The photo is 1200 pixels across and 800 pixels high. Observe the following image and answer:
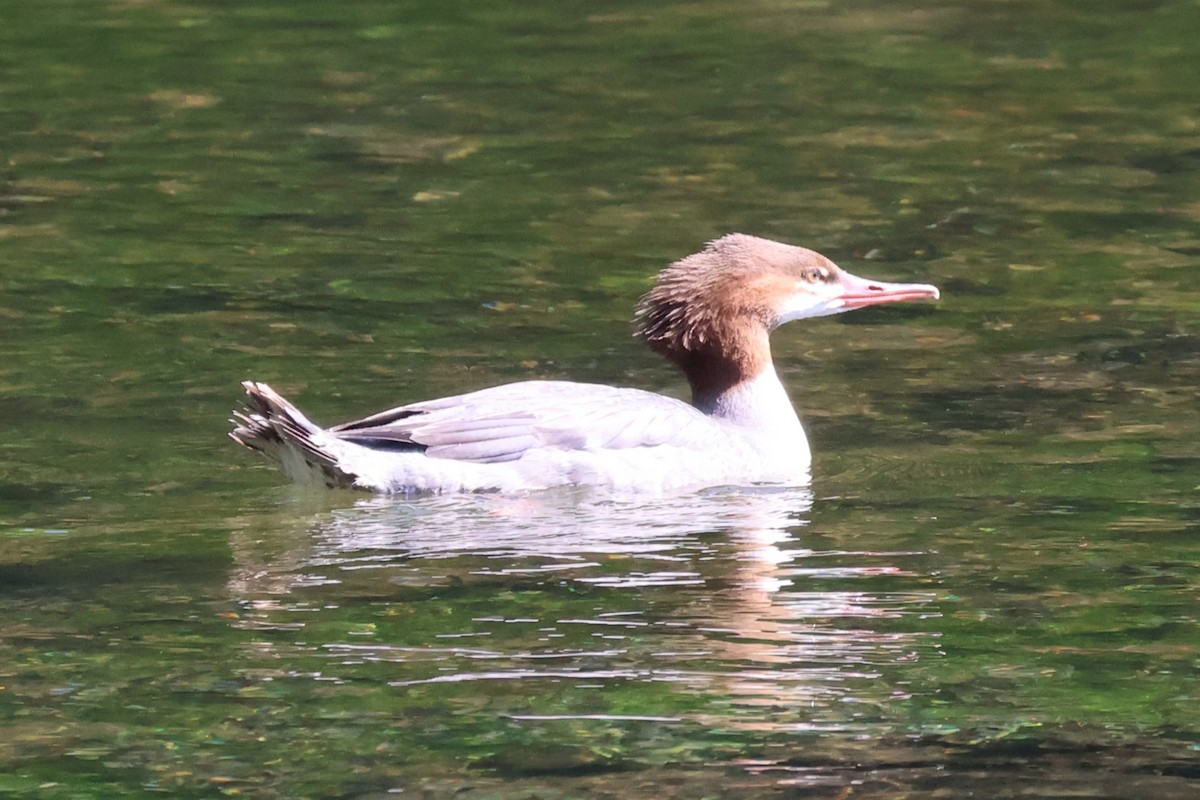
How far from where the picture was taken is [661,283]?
34.1ft

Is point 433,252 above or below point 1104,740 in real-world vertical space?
above

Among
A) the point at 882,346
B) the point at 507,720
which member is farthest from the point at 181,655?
the point at 882,346

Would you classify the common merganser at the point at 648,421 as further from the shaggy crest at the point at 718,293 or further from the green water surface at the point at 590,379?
the green water surface at the point at 590,379

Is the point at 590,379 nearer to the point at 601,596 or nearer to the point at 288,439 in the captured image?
the point at 288,439

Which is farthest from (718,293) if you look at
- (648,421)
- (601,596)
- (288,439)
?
(601,596)

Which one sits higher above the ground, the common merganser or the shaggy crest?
the shaggy crest

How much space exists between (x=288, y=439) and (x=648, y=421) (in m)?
1.55

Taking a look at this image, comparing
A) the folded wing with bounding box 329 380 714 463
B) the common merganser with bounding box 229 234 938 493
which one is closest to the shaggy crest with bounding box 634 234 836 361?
the common merganser with bounding box 229 234 938 493

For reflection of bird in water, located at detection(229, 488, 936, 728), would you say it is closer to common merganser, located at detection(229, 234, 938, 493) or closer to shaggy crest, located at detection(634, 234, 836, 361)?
common merganser, located at detection(229, 234, 938, 493)

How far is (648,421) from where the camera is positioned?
971cm

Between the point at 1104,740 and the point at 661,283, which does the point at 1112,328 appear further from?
the point at 1104,740

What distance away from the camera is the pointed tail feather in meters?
8.95

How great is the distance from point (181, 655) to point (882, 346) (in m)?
5.43

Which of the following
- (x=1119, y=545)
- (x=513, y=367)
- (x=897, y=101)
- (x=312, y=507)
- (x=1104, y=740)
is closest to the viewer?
(x=1104, y=740)
